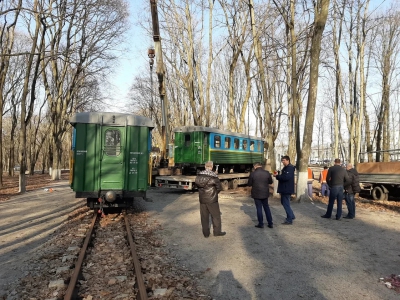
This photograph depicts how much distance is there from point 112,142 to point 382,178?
1138cm

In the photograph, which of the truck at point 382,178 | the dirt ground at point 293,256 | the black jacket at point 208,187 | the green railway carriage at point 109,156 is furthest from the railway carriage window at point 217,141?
the black jacket at point 208,187

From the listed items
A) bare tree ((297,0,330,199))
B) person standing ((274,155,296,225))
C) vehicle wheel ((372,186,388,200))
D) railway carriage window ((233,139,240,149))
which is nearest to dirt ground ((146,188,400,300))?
person standing ((274,155,296,225))

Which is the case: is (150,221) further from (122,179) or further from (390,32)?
(390,32)

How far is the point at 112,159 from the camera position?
1026 cm

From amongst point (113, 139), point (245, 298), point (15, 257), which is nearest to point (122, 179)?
point (113, 139)

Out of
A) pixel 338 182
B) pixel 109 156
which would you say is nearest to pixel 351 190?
pixel 338 182

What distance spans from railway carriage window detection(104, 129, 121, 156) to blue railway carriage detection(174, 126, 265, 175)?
27.4 feet

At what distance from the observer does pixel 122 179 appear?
33.7 ft

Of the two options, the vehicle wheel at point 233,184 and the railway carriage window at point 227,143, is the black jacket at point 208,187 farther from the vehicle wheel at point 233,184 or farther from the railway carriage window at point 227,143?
the railway carriage window at point 227,143

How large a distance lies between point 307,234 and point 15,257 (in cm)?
597

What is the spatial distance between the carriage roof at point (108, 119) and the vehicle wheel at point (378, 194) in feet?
36.1

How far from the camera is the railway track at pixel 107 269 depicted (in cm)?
473

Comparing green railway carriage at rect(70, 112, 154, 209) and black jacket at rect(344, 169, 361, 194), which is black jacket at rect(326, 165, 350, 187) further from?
green railway carriage at rect(70, 112, 154, 209)

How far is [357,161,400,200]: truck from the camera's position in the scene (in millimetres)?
14706
